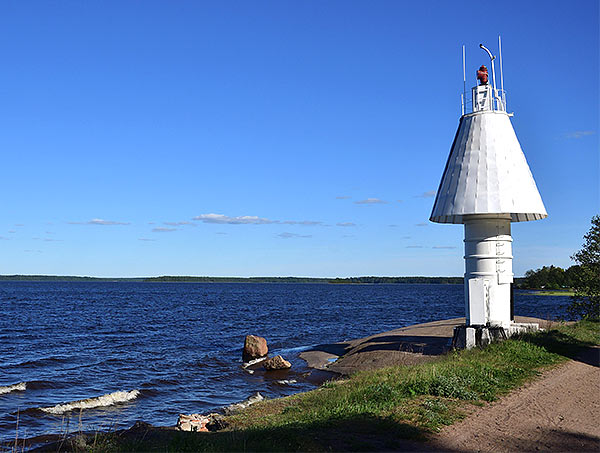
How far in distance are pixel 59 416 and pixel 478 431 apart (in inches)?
532

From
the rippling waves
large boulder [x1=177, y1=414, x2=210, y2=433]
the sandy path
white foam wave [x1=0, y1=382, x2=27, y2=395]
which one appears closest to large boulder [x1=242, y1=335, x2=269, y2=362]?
the rippling waves

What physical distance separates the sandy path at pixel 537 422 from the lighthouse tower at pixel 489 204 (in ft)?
16.4

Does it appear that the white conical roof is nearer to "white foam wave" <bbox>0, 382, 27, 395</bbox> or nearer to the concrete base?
the concrete base

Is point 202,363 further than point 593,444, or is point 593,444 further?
point 202,363

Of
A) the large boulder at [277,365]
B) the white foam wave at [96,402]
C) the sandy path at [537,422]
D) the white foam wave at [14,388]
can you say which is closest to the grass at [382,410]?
the sandy path at [537,422]

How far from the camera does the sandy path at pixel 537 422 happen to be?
28.8ft

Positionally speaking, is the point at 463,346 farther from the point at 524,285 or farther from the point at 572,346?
the point at 524,285

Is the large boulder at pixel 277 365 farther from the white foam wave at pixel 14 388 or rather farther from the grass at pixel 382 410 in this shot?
the white foam wave at pixel 14 388

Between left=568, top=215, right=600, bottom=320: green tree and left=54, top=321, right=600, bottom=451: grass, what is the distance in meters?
6.35

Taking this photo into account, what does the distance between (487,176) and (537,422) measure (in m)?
10.1

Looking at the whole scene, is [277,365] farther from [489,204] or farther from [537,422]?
[537,422]

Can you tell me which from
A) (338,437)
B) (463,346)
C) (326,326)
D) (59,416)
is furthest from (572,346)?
(326,326)

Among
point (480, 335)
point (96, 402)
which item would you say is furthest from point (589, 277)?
point (96, 402)

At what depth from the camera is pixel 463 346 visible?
18.3 meters
